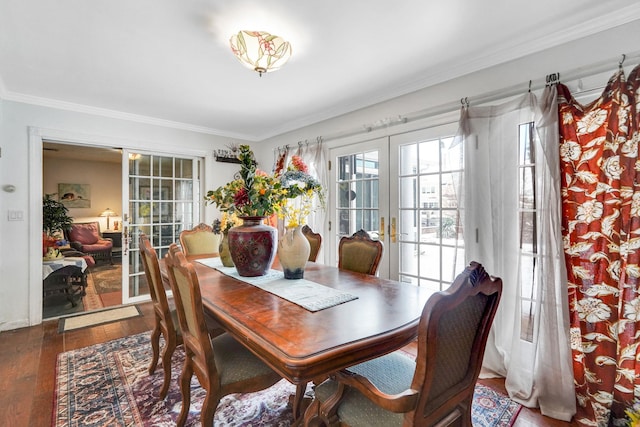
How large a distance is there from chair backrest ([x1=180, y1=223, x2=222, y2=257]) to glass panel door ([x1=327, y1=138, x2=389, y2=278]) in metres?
1.40

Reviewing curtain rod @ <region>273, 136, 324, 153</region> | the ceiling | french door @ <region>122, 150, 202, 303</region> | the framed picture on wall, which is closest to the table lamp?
the framed picture on wall

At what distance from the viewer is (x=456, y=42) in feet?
7.05

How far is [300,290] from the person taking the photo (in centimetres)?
169

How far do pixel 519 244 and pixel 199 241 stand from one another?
2.96 m

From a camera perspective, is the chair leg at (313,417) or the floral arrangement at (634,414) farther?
the floral arrangement at (634,414)

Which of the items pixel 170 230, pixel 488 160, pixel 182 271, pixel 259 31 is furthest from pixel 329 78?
pixel 170 230

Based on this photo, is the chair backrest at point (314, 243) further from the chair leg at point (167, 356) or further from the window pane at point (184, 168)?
the window pane at point (184, 168)

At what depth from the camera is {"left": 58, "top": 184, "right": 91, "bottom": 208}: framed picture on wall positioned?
6.69m

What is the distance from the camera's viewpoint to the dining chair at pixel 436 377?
0.95m

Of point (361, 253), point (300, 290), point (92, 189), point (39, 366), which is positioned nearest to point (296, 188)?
point (300, 290)

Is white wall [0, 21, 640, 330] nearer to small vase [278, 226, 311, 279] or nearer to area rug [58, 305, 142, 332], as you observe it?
area rug [58, 305, 142, 332]

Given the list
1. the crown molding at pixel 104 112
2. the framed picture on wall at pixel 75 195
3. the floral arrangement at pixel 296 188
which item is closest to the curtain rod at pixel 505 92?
the floral arrangement at pixel 296 188

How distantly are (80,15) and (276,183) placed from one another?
158cm

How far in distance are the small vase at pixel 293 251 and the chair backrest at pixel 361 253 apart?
612 mm
